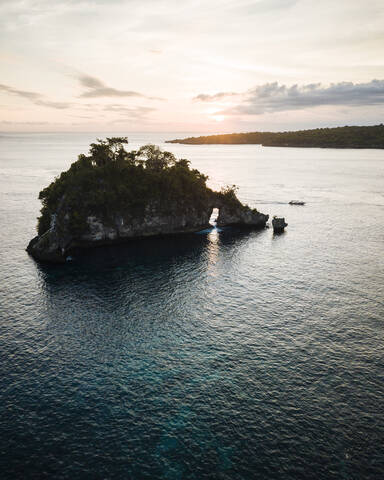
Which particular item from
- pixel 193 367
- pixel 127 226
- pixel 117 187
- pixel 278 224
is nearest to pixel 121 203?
pixel 117 187

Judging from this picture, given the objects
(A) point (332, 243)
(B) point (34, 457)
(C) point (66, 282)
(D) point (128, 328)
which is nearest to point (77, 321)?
(D) point (128, 328)

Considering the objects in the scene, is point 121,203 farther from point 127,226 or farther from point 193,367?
point 193,367

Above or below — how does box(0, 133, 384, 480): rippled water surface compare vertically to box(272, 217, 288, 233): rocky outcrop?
below

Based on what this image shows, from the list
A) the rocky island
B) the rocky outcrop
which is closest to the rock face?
the rocky island

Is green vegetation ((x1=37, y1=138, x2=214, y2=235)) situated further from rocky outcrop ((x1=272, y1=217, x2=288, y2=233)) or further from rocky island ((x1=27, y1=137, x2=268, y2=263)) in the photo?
rocky outcrop ((x1=272, y1=217, x2=288, y2=233))

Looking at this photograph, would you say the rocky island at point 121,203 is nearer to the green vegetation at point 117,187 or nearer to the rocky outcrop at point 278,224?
the green vegetation at point 117,187

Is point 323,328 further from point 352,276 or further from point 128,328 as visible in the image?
point 128,328

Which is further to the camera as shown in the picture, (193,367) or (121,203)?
(121,203)
